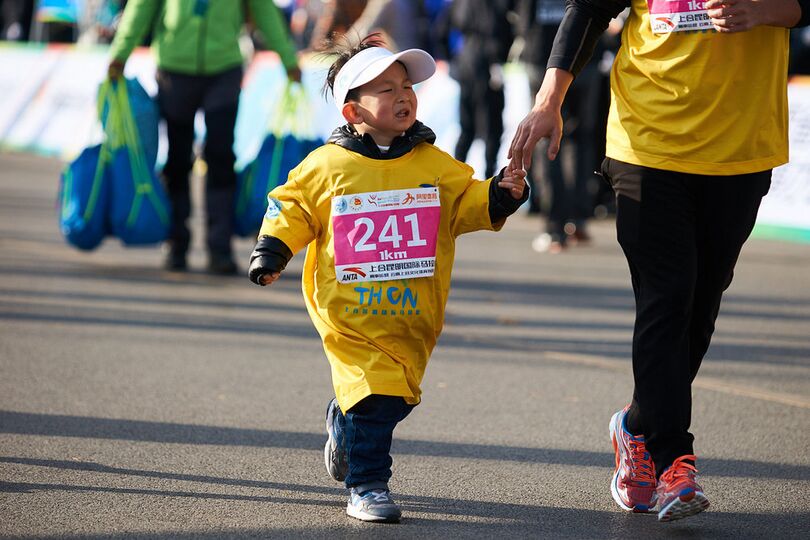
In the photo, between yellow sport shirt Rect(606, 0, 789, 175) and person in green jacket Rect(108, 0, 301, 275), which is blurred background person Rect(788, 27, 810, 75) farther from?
yellow sport shirt Rect(606, 0, 789, 175)

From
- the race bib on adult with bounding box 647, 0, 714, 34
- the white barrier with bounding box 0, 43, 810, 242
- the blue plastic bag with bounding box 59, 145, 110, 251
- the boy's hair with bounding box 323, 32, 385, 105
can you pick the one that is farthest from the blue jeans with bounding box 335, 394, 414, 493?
the white barrier with bounding box 0, 43, 810, 242

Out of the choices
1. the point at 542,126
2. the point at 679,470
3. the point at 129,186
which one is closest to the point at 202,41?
the point at 129,186

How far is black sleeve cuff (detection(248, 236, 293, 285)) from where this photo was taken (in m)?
3.85

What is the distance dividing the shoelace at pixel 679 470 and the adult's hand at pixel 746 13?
121 centimetres

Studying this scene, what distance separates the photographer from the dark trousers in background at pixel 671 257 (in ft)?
12.6

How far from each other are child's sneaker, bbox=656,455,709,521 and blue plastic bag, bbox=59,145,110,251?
17.8 feet

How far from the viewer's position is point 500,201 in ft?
12.9

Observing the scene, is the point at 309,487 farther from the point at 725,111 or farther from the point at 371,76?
the point at 725,111

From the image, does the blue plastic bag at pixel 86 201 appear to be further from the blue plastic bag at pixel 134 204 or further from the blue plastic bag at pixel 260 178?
the blue plastic bag at pixel 260 178

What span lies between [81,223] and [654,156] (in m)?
5.35

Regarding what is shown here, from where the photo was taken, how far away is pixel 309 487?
4285 millimetres

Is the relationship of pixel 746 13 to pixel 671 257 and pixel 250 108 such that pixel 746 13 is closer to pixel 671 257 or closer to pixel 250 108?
pixel 671 257

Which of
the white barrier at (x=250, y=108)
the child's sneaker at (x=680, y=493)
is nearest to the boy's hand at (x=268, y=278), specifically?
the child's sneaker at (x=680, y=493)

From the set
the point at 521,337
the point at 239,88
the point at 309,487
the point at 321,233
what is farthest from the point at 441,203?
the point at 239,88
